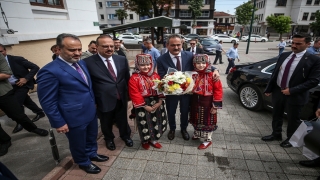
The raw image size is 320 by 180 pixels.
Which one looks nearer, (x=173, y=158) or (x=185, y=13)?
(x=173, y=158)

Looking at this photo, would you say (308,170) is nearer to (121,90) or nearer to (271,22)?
(121,90)

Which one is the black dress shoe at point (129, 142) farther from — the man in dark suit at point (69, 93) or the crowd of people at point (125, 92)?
the man in dark suit at point (69, 93)

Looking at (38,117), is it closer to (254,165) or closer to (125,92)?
(125,92)

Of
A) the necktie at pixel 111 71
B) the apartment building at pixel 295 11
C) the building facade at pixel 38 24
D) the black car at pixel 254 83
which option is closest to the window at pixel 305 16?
the apartment building at pixel 295 11

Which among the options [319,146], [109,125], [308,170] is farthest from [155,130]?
[308,170]

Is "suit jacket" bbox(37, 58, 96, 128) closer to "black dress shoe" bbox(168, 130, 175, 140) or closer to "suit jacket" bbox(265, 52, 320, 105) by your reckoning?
"black dress shoe" bbox(168, 130, 175, 140)

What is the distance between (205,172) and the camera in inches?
102

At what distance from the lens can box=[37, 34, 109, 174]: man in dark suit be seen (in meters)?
1.95

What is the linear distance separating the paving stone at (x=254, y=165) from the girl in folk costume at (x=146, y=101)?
4.97 feet

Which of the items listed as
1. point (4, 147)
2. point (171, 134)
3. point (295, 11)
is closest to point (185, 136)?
point (171, 134)

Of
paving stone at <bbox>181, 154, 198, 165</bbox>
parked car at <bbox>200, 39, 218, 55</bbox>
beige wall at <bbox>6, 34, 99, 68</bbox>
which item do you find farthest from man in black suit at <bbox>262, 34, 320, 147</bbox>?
parked car at <bbox>200, 39, 218, 55</bbox>

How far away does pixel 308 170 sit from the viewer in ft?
8.59

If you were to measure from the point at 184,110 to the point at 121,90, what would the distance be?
3.95ft

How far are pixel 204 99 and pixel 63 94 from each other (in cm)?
208
